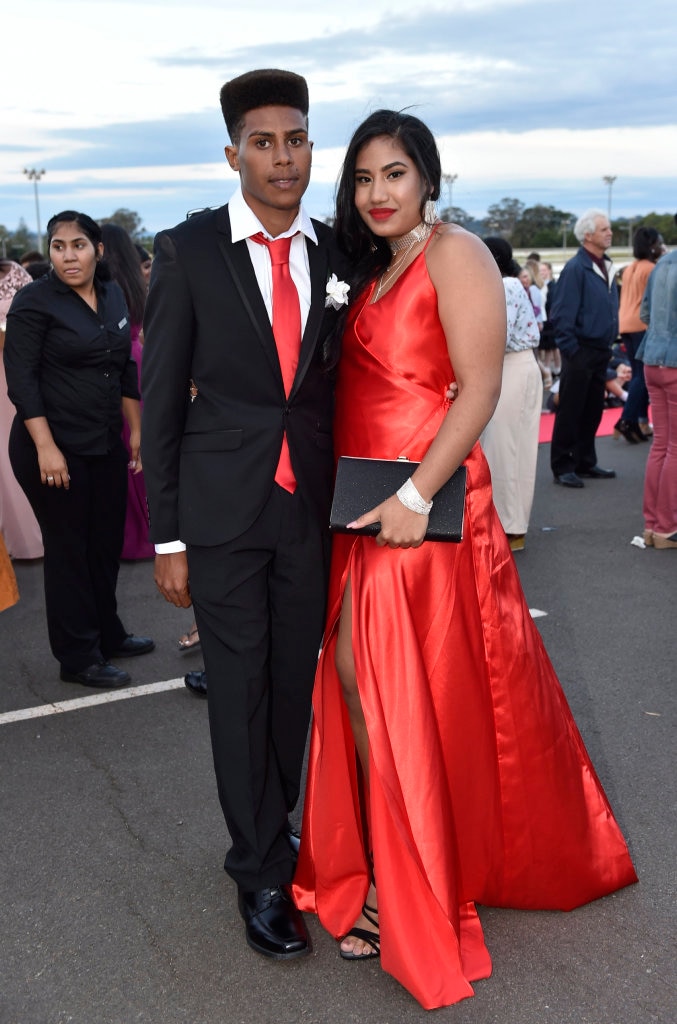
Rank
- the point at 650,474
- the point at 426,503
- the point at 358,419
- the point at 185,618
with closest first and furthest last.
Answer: the point at 426,503, the point at 358,419, the point at 185,618, the point at 650,474

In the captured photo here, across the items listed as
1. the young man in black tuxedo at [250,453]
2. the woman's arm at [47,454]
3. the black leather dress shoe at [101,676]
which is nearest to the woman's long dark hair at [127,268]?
the woman's arm at [47,454]

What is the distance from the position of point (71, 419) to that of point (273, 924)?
2.76m

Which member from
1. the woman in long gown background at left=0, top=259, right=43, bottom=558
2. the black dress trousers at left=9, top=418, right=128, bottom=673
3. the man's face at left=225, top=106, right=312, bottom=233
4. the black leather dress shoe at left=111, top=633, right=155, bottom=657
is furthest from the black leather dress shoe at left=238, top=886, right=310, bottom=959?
the woman in long gown background at left=0, top=259, right=43, bottom=558

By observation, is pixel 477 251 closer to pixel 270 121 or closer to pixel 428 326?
pixel 428 326

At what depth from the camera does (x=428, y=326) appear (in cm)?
277

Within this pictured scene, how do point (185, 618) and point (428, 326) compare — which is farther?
point (185, 618)

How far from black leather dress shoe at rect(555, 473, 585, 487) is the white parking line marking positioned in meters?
5.15

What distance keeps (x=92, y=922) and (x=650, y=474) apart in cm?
523

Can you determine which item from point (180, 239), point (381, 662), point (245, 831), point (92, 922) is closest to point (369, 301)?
point (180, 239)

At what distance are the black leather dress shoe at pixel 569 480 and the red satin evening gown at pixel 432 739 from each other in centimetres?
633

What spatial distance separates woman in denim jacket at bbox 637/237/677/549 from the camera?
702 centimetres

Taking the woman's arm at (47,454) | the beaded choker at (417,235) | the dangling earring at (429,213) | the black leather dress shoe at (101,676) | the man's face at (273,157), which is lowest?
the black leather dress shoe at (101,676)

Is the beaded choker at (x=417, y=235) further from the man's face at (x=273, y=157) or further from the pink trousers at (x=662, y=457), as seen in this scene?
the pink trousers at (x=662, y=457)

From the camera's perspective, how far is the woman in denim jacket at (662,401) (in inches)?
277
